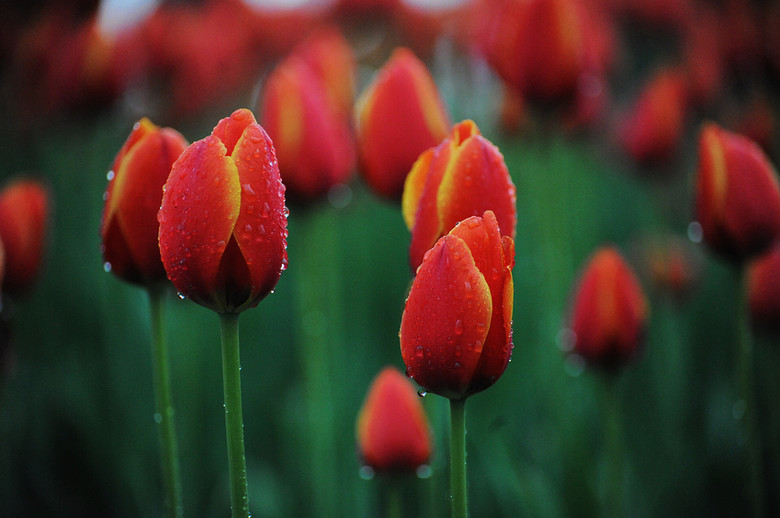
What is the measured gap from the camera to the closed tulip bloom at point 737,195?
2.77 feet

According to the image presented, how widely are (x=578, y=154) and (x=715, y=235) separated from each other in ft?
6.21

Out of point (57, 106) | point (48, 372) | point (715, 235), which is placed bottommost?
point (48, 372)

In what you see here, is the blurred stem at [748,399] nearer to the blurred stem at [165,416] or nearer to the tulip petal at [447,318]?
the tulip petal at [447,318]

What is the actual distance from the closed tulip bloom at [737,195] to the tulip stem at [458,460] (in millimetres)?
498

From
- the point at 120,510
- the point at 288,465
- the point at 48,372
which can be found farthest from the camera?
the point at 48,372

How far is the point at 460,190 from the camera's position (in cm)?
60

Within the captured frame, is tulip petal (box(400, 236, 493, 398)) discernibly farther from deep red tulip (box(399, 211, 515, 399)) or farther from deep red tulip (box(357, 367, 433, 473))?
deep red tulip (box(357, 367, 433, 473))

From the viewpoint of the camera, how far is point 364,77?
3076 mm

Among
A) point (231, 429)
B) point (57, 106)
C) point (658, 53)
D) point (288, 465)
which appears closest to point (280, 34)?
point (57, 106)

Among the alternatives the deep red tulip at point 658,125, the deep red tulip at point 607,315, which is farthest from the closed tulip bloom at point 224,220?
the deep red tulip at point 658,125

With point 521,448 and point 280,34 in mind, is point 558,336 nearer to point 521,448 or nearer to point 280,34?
point 521,448

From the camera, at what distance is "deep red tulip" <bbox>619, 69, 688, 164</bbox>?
1690mm

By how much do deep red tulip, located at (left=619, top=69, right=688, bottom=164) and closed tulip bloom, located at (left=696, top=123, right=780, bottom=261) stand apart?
864 mm

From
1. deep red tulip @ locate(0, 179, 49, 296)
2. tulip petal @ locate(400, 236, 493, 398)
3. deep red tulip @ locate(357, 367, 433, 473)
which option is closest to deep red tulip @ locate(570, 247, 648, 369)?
deep red tulip @ locate(357, 367, 433, 473)
